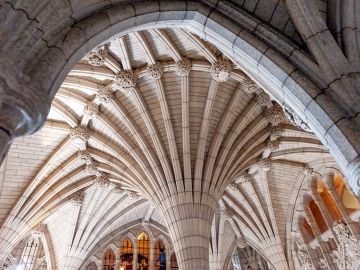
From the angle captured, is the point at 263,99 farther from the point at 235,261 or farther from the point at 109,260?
the point at 109,260

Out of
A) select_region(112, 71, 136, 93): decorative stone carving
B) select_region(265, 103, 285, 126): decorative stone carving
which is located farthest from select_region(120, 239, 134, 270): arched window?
select_region(112, 71, 136, 93): decorative stone carving

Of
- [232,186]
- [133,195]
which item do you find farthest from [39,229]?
[232,186]

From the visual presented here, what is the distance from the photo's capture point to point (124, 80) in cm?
1343

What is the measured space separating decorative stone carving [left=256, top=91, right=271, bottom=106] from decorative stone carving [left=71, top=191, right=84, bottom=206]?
925 centimetres

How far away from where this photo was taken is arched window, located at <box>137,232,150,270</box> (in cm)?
2117

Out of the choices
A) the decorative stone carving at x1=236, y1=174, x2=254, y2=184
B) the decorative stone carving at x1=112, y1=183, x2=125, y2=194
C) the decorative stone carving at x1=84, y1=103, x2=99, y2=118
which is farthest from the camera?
the decorative stone carving at x1=236, y1=174, x2=254, y2=184

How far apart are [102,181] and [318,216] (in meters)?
10.3

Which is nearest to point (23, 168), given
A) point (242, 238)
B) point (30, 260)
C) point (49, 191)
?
point (49, 191)

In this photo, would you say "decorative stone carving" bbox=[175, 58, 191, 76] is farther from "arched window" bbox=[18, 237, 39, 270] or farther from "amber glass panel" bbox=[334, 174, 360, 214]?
"arched window" bbox=[18, 237, 39, 270]

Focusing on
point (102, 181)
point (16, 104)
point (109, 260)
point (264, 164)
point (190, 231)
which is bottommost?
point (16, 104)

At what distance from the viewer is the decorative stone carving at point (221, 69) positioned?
13.0 m

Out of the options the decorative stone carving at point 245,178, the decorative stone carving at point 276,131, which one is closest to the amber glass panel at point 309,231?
the decorative stone carving at point 245,178

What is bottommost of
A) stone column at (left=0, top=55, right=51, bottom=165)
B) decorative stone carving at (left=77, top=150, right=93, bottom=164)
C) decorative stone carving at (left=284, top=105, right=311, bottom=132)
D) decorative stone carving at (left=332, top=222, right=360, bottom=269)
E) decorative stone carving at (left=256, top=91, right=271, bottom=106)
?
stone column at (left=0, top=55, right=51, bottom=165)

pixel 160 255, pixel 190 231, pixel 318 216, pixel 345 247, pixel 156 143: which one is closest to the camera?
pixel 190 231
